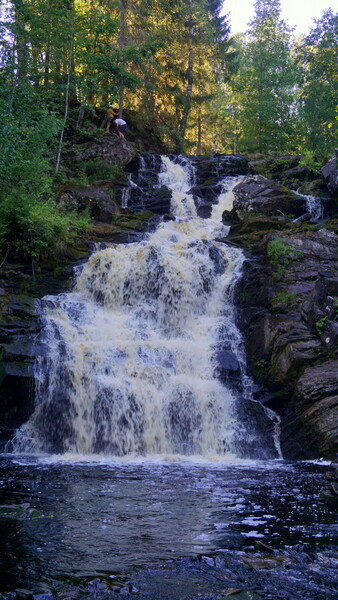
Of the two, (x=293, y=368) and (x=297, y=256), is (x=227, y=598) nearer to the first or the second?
(x=293, y=368)

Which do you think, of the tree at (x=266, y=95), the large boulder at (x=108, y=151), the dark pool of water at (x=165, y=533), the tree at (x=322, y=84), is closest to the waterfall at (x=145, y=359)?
the dark pool of water at (x=165, y=533)

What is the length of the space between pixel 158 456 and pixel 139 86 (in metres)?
27.4

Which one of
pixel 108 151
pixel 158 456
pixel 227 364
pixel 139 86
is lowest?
pixel 158 456

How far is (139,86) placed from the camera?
33.2m

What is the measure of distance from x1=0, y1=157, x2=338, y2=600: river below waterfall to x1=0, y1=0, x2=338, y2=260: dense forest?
12.3 feet

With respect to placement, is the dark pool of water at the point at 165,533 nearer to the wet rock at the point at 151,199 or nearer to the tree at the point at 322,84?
the wet rock at the point at 151,199

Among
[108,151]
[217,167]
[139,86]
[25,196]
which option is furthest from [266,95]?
[25,196]

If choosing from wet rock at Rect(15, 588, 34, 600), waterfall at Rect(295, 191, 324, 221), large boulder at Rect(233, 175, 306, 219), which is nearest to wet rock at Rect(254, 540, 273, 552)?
wet rock at Rect(15, 588, 34, 600)

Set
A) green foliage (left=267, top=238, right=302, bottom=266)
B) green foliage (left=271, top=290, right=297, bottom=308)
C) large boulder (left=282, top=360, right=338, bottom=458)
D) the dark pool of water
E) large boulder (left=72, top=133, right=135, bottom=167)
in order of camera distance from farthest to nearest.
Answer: large boulder (left=72, top=133, right=135, bottom=167), green foliage (left=267, top=238, right=302, bottom=266), green foliage (left=271, top=290, right=297, bottom=308), large boulder (left=282, top=360, right=338, bottom=458), the dark pool of water

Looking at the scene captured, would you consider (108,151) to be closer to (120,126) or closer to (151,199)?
(120,126)

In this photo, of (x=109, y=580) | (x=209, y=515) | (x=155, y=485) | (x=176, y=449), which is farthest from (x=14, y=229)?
(x=109, y=580)

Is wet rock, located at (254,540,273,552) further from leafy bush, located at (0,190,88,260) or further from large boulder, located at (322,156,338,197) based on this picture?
large boulder, located at (322,156,338,197)

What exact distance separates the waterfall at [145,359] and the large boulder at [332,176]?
7.28m

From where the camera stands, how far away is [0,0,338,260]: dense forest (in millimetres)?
18234
